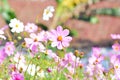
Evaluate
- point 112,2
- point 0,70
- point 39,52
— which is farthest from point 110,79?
point 112,2

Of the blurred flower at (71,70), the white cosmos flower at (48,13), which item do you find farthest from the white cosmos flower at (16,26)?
the blurred flower at (71,70)

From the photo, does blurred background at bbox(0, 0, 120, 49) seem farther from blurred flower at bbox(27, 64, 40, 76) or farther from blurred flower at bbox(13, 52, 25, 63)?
blurred flower at bbox(27, 64, 40, 76)

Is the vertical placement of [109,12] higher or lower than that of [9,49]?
higher

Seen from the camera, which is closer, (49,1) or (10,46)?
(10,46)

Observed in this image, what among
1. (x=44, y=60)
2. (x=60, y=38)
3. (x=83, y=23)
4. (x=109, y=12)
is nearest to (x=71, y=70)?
(x=44, y=60)

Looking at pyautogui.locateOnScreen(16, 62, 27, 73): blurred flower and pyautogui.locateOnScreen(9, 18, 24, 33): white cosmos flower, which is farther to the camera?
pyautogui.locateOnScreen(9, 18, 24, 33): white cosmos flower

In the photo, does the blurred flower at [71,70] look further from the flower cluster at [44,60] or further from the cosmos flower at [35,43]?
the cosmos flower at [35,43]

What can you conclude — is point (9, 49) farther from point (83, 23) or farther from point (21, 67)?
point (83, 23)

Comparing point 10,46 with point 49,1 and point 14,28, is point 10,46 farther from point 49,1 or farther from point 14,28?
point 49,1

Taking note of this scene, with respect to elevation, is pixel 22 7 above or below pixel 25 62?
above

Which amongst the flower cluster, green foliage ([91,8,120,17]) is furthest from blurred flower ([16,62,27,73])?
green foliage ([91,8,120,17])

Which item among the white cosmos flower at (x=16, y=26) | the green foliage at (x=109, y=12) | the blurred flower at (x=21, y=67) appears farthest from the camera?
the green foliage at (x=109, y=12)
